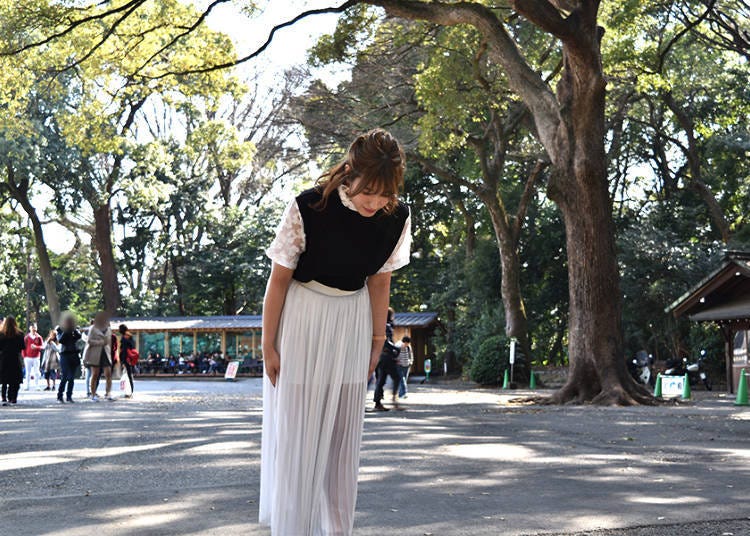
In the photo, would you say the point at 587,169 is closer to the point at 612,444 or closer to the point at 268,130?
the point at 612,444

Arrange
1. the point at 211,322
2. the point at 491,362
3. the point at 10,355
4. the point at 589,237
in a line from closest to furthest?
the point at 10,355
the point at 589,237
the point at 491,362
the point at 211,322

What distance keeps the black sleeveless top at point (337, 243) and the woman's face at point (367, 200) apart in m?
0.03

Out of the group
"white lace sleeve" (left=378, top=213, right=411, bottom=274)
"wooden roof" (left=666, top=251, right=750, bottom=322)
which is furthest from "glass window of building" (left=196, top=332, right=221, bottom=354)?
"white lace sleeve" (left=378, top=213, right=411, bottom=274)

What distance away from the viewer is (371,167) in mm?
3867

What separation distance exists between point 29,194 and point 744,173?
31.7 m

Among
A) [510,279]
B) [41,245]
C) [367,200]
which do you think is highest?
[41,245]

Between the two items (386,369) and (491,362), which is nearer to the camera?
(386,369)

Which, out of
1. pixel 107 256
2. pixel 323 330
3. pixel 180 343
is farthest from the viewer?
pixel 107 256

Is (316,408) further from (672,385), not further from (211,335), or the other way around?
(211,335)

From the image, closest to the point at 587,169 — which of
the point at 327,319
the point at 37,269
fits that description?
the point at 327,319

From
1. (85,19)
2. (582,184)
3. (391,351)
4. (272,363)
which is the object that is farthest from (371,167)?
(582,184)

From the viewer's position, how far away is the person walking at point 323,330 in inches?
154

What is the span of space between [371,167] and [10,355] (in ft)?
46.4

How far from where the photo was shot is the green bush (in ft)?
99.9
